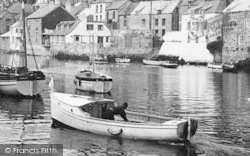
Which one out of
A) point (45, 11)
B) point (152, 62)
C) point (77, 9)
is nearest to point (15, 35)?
point (45, 11)

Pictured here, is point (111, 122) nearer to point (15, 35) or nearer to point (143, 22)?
point (143, 22)

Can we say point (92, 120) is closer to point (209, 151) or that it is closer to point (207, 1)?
point (209, 151)

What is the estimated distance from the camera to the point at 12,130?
2923 cm

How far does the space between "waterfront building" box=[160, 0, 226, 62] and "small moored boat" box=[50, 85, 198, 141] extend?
207 ft

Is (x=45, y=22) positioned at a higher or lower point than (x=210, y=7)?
lower

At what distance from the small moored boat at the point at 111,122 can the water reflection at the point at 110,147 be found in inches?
14.4

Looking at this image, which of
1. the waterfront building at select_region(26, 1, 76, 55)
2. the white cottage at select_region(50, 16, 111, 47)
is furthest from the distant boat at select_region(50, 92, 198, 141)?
the waterfront building at select_region(26, 1, 76, 55)

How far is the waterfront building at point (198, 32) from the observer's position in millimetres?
91438

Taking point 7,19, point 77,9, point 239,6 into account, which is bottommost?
point 239,6

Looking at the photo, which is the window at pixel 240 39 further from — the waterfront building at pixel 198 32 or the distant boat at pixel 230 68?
the distant boat at pixel 230 68

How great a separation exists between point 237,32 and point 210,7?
423 inches

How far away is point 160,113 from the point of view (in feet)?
118

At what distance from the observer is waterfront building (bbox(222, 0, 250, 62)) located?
275ft

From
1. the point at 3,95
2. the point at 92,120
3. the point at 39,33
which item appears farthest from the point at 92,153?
the point at 39,33
